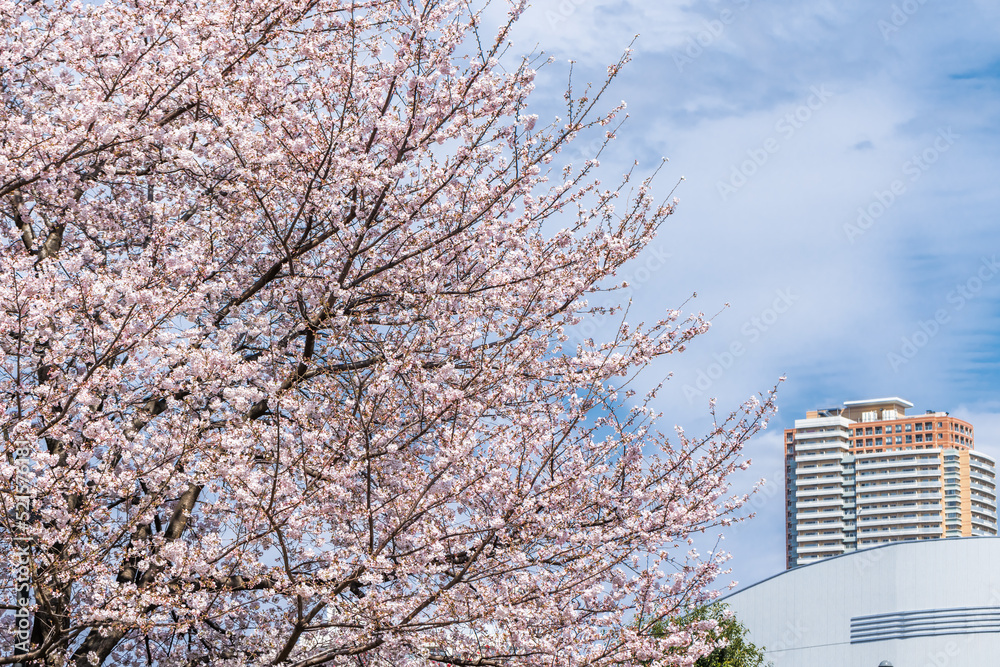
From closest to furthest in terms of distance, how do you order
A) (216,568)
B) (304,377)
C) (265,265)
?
(216,568) → (304,377) → (265,265)

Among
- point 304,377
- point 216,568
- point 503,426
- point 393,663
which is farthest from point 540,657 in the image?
point 304,377

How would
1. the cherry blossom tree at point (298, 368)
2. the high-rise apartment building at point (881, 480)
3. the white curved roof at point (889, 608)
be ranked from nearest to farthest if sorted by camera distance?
the cherry blossom tree at point (298, 368) → the white curved roof at point (889, 608) → the high-rise apartment building at point (881, 480)

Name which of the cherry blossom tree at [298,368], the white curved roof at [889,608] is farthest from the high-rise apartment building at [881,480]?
the cherry blossom tree at [298,368]

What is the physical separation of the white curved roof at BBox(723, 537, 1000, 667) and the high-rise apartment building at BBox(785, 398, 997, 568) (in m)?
131

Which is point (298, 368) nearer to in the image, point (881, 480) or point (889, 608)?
point (889, 608)

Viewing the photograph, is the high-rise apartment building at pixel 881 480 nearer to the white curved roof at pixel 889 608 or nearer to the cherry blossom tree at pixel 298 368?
the white curved roof at pixel 889 608

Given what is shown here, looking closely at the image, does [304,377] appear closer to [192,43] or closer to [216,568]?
[216,568]

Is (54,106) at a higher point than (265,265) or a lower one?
higher

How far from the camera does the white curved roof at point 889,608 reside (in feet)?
154

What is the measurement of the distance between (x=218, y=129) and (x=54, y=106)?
1.53 meters

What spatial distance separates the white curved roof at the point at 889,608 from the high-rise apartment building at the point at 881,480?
430ft

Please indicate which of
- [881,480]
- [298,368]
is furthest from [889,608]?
[881,480]

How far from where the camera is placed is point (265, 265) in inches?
349

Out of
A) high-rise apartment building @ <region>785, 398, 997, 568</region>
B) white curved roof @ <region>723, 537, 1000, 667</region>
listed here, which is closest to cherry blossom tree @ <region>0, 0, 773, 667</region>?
white curved roof @ <region>723, 537, 1000, 667</region>
